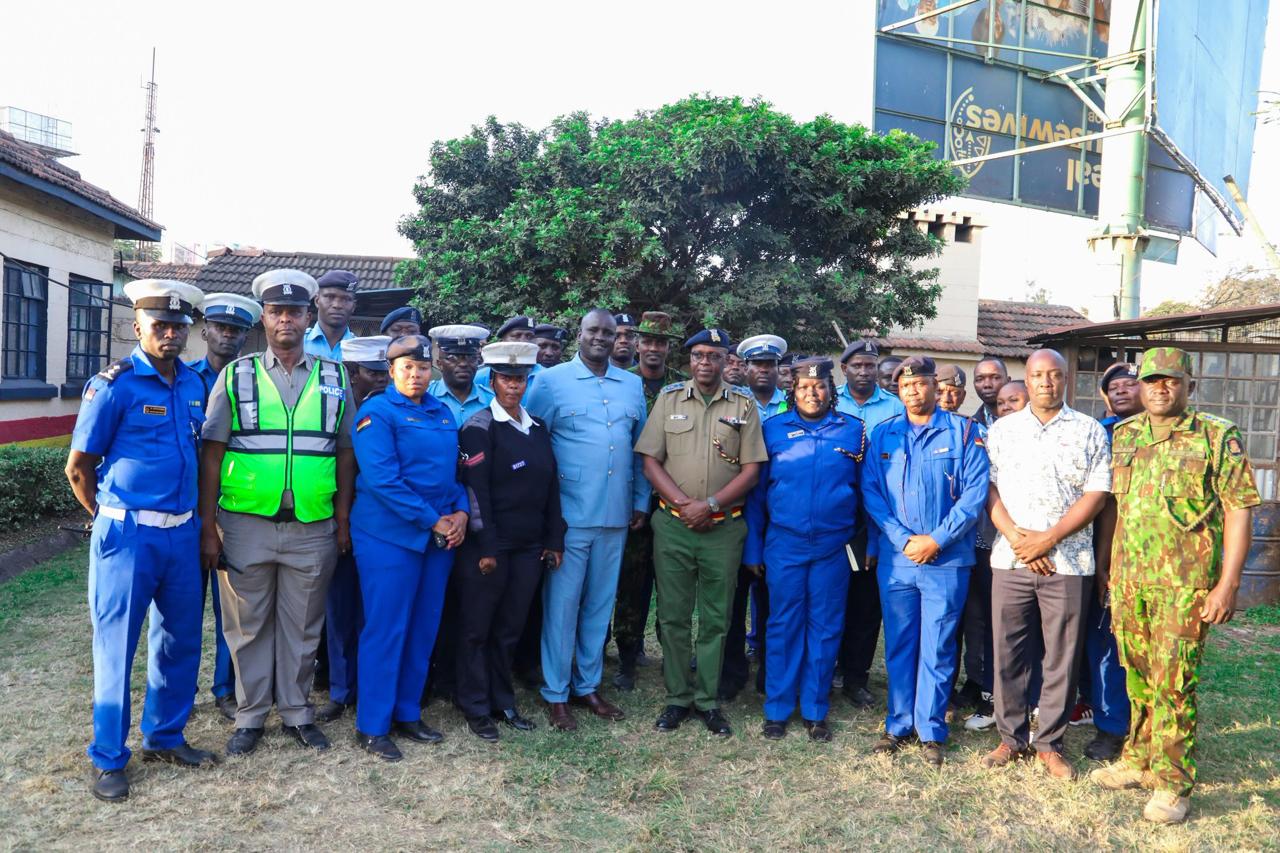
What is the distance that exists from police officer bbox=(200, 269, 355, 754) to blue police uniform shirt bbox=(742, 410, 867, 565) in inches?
80.4

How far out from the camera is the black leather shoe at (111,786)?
368 cm

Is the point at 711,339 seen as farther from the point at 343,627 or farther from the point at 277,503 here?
the point at 343,627

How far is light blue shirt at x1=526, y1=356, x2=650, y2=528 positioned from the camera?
15.6 ft

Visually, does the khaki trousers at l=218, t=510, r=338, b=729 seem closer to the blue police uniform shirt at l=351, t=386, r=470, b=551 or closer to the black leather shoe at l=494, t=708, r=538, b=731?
the blue police uniform shirt at l=351, t=386, r=470, b=551

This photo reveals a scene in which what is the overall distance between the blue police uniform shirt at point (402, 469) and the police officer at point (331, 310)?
4.48ft

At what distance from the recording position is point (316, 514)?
4.14 metres

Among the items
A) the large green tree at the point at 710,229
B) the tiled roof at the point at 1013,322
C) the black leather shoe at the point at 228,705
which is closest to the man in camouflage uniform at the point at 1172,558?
the black leather shoe at the point at 228,705

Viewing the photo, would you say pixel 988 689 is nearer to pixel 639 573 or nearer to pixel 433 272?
pixel 639 573

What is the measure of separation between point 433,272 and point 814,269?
15.4ft

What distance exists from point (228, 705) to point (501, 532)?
1.62m

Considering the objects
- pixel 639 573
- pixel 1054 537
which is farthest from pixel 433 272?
pixel 1054 537

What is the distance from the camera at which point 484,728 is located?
4.54 metres

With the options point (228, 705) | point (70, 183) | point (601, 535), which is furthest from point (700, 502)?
point (70, 183)

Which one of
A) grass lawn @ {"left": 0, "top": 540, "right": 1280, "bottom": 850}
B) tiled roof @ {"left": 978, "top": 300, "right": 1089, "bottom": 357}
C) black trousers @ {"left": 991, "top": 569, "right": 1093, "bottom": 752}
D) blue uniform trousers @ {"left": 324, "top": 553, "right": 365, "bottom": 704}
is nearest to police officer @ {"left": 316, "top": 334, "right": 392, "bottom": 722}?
blue uniform trousers @ {"left": 324, "top": 553, "right": 365, "bottom": 704}
